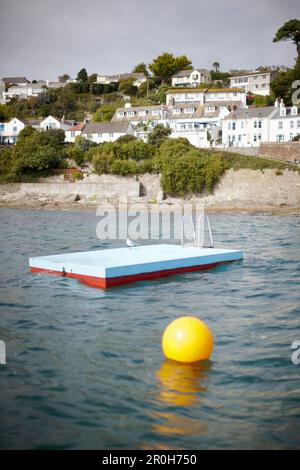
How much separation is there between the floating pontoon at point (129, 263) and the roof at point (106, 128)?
67980 millimetres

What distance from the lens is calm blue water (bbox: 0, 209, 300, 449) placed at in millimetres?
8099

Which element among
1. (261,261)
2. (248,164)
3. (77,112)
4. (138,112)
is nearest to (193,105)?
(138,112)

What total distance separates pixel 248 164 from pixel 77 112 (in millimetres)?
65865

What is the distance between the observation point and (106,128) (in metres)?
91.1

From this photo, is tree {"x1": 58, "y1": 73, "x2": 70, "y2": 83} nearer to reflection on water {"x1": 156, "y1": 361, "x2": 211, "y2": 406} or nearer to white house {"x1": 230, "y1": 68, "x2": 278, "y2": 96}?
white house {"x1": 230, "y1": 68, "x2": 278, "y2": 96}

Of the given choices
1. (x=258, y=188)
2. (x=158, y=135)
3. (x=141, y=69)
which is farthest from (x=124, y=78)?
(x=258, y=188)

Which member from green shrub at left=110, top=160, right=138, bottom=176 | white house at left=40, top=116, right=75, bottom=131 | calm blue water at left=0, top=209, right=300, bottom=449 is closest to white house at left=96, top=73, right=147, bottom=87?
white house at left=40, top=116, right=75, bottom=131

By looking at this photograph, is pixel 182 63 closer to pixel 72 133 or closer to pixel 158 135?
Result: pixel 72 133

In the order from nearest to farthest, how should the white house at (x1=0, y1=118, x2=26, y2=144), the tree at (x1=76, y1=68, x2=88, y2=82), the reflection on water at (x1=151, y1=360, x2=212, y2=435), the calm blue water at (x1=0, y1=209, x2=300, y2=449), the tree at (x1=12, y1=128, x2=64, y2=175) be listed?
1. the calm blue water at (x1=0, y1=209, x2=300, y2=449)
2. the reflection on water at (x1=151, y1=360, x2=212, y2=435)
3. the tree at (x1=12, y1=128, x2=64, y2=175)
4. the white house at (x1=0, y1=118, x2=26, y2=144)
5. the tree at (x1=76, y1=68, x2=88, y2=82)

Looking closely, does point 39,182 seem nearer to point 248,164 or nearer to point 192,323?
point 248,164

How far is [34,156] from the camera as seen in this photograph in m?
76.8

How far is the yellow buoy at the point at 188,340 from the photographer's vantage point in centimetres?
1042

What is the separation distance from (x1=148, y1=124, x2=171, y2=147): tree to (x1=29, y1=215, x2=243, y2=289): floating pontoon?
57966 millimetres

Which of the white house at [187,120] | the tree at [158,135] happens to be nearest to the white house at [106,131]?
the white house at [187,120]
